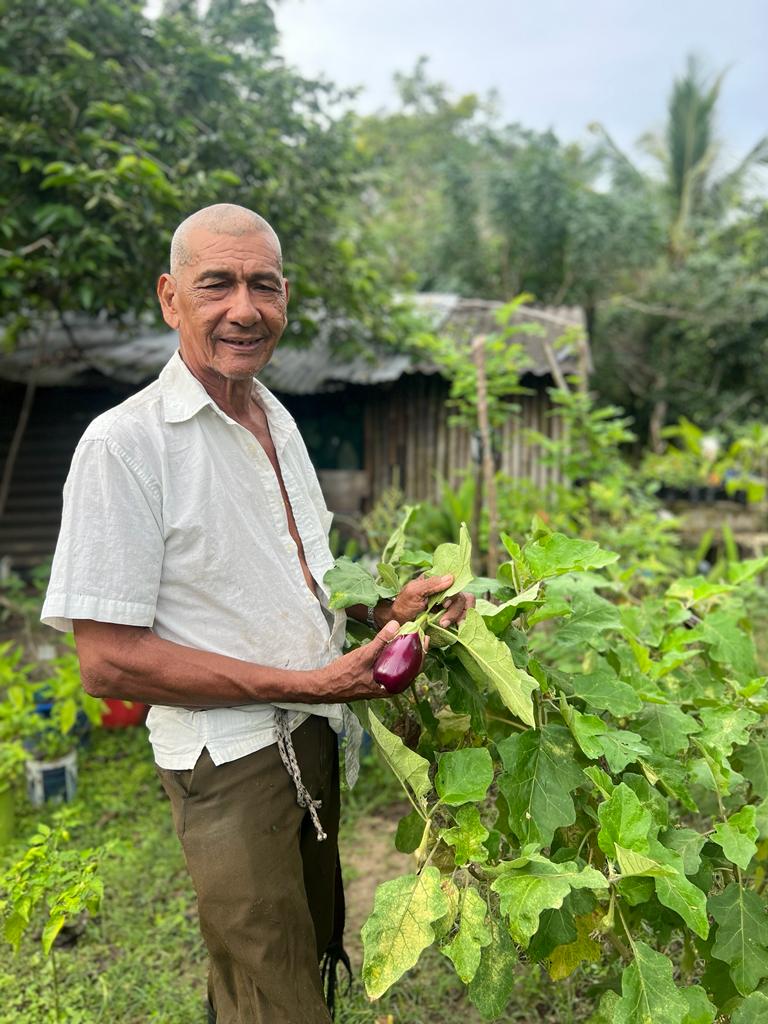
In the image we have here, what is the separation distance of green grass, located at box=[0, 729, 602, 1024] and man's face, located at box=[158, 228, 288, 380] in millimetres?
1631

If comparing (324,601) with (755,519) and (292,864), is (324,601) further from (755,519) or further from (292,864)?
(755,519)

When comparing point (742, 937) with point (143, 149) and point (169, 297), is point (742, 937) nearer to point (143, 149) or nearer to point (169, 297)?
point (169, 297)

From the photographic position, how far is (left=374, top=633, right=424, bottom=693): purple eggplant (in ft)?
4.34

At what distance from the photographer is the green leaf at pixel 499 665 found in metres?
1.29

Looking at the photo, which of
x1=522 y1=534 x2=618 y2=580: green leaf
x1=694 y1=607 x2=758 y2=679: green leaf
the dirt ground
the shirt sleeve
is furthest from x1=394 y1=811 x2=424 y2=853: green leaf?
the dirt ground

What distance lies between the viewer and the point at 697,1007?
49.3 inches

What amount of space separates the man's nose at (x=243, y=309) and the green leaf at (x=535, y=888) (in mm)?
1106

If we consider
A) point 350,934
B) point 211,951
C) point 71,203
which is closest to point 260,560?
point 211,951

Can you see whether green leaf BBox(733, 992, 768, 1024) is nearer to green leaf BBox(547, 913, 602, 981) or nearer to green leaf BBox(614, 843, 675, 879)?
green leaf BBox(547, 913, 602, 981)

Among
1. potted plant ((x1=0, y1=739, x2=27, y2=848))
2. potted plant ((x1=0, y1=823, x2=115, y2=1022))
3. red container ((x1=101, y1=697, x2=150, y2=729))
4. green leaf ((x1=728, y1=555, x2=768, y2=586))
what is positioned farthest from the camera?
red container ((x1=101, y1=697, x2=150, y2=729))

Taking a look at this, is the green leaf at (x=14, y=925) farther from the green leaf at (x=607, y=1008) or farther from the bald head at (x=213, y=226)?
the bald head at (x=213, y=226)

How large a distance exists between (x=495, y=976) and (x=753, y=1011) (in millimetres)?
476

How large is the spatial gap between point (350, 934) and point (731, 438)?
11.5m

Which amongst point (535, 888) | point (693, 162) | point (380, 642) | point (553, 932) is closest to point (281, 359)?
point (380, 642)
